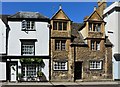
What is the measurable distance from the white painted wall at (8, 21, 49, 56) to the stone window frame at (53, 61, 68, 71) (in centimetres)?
132

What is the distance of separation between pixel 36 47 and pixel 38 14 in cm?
329

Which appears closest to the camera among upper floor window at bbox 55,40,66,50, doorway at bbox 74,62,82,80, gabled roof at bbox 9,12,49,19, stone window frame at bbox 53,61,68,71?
gabled roof at bbox 9,12,49,19

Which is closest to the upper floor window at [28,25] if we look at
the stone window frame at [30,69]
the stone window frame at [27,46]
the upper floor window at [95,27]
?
the stone window frame at [27,46]

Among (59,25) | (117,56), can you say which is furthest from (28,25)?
(117,56)

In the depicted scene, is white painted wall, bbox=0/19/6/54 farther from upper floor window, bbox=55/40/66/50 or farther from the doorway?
the doorway

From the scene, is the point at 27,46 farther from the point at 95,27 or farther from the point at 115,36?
the point at 115,36

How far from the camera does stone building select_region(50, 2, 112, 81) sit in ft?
87.5

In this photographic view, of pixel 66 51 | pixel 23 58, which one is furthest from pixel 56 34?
pixel 23 58

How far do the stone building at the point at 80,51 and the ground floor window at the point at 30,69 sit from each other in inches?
60.7

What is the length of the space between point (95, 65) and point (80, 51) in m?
2.12

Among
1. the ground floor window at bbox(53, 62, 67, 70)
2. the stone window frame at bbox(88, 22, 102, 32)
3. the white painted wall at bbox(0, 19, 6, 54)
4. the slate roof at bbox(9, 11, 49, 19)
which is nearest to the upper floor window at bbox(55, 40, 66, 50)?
the ground floor window at bbox(53, 62, 67, 70)

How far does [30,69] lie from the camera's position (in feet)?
85.6

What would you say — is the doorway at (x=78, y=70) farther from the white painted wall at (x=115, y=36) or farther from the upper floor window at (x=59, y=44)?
the white painted wall at (x=115, y=36)

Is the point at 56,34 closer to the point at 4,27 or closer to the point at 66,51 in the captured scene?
the point at 66,51
